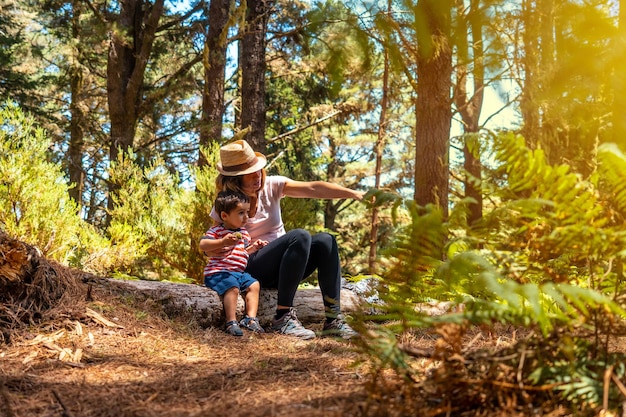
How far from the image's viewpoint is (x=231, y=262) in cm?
370

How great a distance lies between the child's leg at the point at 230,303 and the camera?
3530 millimetres

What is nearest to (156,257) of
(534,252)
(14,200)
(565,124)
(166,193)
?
(166,193)

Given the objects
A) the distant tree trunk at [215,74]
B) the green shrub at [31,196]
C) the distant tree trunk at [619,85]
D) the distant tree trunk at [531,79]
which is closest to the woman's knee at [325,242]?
the distant tree trunk at [619,85]

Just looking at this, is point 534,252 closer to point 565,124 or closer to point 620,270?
point 620,270

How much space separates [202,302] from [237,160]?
1.06 m

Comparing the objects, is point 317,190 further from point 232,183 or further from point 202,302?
point 202,302

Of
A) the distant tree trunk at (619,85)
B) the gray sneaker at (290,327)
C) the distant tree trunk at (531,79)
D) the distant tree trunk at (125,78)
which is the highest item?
the distant tree trunk at (125,78)

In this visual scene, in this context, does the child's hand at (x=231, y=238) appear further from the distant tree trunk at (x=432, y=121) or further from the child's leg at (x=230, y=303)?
the distant tree trunk at (x=432, y=121)

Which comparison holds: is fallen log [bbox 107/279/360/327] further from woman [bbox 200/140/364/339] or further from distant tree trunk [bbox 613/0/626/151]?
distant tree trunk [bbox 613/0/626/151]

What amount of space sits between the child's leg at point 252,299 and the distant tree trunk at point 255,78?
535 centimetres

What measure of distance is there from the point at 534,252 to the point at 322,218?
20170 mm

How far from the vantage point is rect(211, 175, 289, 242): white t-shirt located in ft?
13.0

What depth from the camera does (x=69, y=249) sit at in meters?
5.97

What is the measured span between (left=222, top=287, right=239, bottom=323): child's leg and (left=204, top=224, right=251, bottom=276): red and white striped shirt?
0.62 ft
